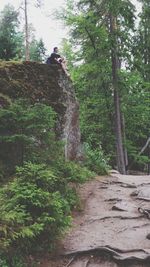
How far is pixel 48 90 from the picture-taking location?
1298 centimetres

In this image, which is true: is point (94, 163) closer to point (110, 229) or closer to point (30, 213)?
point (110, 229)

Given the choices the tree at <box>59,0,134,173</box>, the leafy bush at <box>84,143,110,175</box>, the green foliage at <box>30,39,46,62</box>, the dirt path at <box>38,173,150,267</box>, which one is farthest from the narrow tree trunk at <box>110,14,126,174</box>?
the green foliage at <box>30,39,46,62</box>

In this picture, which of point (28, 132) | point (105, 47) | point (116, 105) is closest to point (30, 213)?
point (28, 132)

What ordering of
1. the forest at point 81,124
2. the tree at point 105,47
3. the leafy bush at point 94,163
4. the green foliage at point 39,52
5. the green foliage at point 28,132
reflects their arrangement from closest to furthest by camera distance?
the forest at point 81,124 → the green foliage at point 28,132 → the leafy bush at point 94,163 → the tree at point 105,47 → the green foliage at point 39,52

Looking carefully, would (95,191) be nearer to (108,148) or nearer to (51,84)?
(51,84)

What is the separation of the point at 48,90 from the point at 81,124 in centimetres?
847

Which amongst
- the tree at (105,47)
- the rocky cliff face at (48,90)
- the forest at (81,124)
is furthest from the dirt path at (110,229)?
the tree at (105,47)

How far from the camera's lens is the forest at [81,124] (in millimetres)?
6699

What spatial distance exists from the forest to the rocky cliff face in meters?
0.54

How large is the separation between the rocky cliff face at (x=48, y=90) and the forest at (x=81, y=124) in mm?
538

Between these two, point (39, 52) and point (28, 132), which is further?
point (39, 52)

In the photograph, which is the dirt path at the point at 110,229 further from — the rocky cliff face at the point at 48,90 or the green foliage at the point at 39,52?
the green foliage at the point at 39,52

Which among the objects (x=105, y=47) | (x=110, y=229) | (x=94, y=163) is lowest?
(x=110, y=229)

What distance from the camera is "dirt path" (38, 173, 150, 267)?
22.6 feet
